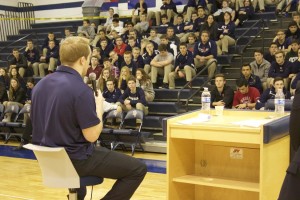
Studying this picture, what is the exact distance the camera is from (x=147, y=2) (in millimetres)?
15602

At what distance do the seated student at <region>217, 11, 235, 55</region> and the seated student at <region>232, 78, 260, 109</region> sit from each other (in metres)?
2.57

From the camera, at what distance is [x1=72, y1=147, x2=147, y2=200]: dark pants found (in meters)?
3.44

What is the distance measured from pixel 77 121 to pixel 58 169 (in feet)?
1.23

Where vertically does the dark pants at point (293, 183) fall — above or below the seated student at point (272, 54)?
below

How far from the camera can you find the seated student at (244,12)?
39.4 ft

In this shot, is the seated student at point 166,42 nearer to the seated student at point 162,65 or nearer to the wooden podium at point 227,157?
the seated student at point 162,65

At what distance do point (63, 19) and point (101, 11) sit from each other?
1804 millimetres

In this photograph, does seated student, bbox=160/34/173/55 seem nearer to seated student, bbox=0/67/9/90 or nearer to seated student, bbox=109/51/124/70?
seated student, bbox=109/51/124/70

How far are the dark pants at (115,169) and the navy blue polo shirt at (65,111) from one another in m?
0.07

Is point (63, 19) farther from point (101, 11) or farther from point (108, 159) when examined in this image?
point (108, 159)

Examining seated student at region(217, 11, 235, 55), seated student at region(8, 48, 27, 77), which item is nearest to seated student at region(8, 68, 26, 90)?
seated student at region(8, 48, 27, 77)

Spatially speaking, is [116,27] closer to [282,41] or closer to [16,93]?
[16,93]

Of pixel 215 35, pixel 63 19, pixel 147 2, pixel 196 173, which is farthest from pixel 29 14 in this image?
pixel 196 173

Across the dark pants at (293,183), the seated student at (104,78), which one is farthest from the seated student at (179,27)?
the dark pants at (293,183)
